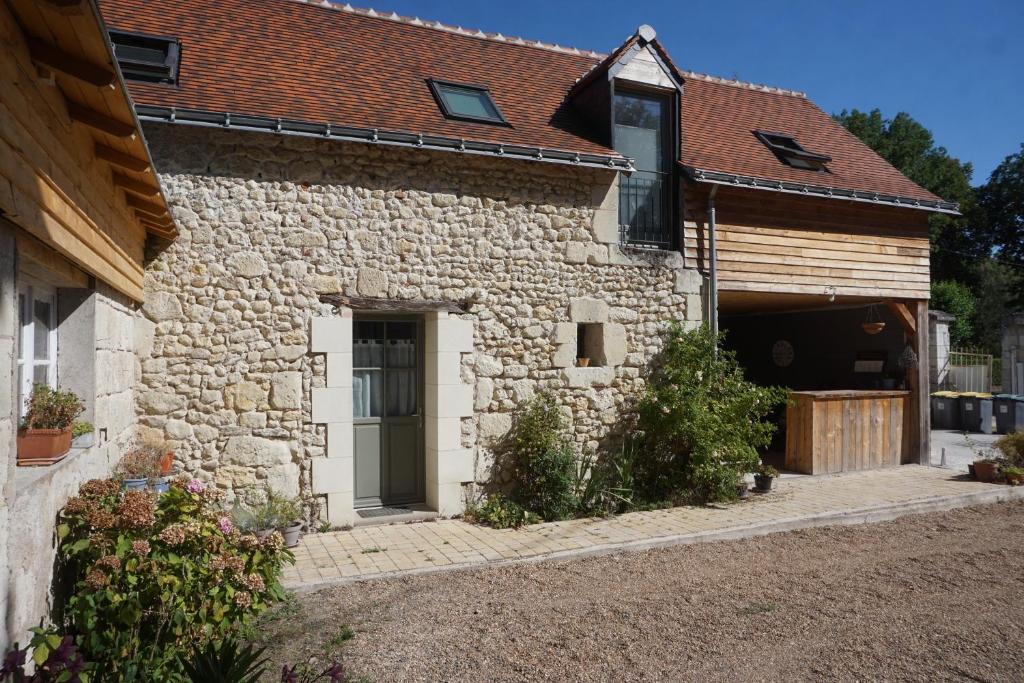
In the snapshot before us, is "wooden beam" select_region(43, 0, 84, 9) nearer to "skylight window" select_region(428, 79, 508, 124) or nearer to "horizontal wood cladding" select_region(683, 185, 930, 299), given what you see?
"skylight window" select_region(428, 79, 508, 124)

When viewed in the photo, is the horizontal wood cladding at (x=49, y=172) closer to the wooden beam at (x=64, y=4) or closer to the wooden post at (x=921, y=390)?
the wooden beam at (x=64, y=4)

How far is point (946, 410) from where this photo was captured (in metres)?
14.3

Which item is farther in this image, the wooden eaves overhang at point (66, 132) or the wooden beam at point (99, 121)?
the wooden beam at point (99, 121)

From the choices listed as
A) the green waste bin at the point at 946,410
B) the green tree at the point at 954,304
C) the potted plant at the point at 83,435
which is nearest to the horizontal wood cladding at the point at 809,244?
the green waste bin at the point at 946,410

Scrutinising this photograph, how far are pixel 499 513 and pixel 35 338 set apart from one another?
4.25m

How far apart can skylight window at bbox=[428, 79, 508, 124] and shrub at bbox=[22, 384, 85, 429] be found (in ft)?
16.5

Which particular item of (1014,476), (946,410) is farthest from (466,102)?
(946,410)

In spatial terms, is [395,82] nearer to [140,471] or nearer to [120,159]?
[120,159]

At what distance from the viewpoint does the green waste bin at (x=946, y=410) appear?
46.2ft

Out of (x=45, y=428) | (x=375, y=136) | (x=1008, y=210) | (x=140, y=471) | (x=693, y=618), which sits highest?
(x=1008, y=210)

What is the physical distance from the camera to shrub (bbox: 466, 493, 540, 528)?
6785 millimetres

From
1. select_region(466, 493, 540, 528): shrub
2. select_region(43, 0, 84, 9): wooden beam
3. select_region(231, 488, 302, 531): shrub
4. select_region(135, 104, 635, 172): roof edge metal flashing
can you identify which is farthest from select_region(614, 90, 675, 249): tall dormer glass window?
select_region(43, 0, 84, 9): wooden beam

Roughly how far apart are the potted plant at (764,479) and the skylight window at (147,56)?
7625mm

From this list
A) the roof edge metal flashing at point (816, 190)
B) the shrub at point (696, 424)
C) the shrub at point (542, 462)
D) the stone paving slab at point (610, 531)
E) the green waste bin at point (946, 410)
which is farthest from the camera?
the green waste bin at point (946, 410)
